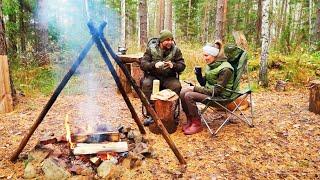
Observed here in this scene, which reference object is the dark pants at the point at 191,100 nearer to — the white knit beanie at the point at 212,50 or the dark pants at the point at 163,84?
the dark pants at the point at 163,84

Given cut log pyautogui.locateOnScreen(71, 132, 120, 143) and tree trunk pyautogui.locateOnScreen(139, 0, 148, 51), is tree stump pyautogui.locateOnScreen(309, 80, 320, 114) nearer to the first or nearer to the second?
cut log pyautogui.locateOnScreen(71, 132, 120, 143)

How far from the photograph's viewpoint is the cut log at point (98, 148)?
3.85 metres

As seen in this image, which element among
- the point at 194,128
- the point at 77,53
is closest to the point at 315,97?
the point at 194,128

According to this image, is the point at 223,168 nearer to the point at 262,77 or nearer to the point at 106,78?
the point at 262,77

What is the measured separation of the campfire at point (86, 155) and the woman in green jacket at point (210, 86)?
893 mm

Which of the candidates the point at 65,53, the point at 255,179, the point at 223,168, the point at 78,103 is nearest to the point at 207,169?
the point at 223,168

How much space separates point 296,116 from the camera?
560 centimetres

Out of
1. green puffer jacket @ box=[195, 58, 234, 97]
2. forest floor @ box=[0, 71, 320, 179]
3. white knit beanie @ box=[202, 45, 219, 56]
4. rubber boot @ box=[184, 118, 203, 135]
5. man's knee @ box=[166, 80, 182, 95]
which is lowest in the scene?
forest floor @ box=[0, 71, 320, 179]

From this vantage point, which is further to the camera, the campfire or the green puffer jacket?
the green puffer jacket

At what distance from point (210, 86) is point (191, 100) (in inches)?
15.1

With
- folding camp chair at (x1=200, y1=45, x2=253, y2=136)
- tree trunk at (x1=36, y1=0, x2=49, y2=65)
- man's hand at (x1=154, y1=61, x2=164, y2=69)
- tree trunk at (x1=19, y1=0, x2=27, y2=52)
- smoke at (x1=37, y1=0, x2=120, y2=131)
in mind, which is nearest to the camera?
folding camp chair at (x1=200, y1=45, x2=253, y2=136)

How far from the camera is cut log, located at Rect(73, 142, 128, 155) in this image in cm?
385

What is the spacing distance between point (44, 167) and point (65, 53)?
940cm

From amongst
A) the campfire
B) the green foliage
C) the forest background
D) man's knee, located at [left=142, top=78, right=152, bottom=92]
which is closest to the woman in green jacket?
man's knee, located at [left=142, top=78, right=152, bottom=92]
